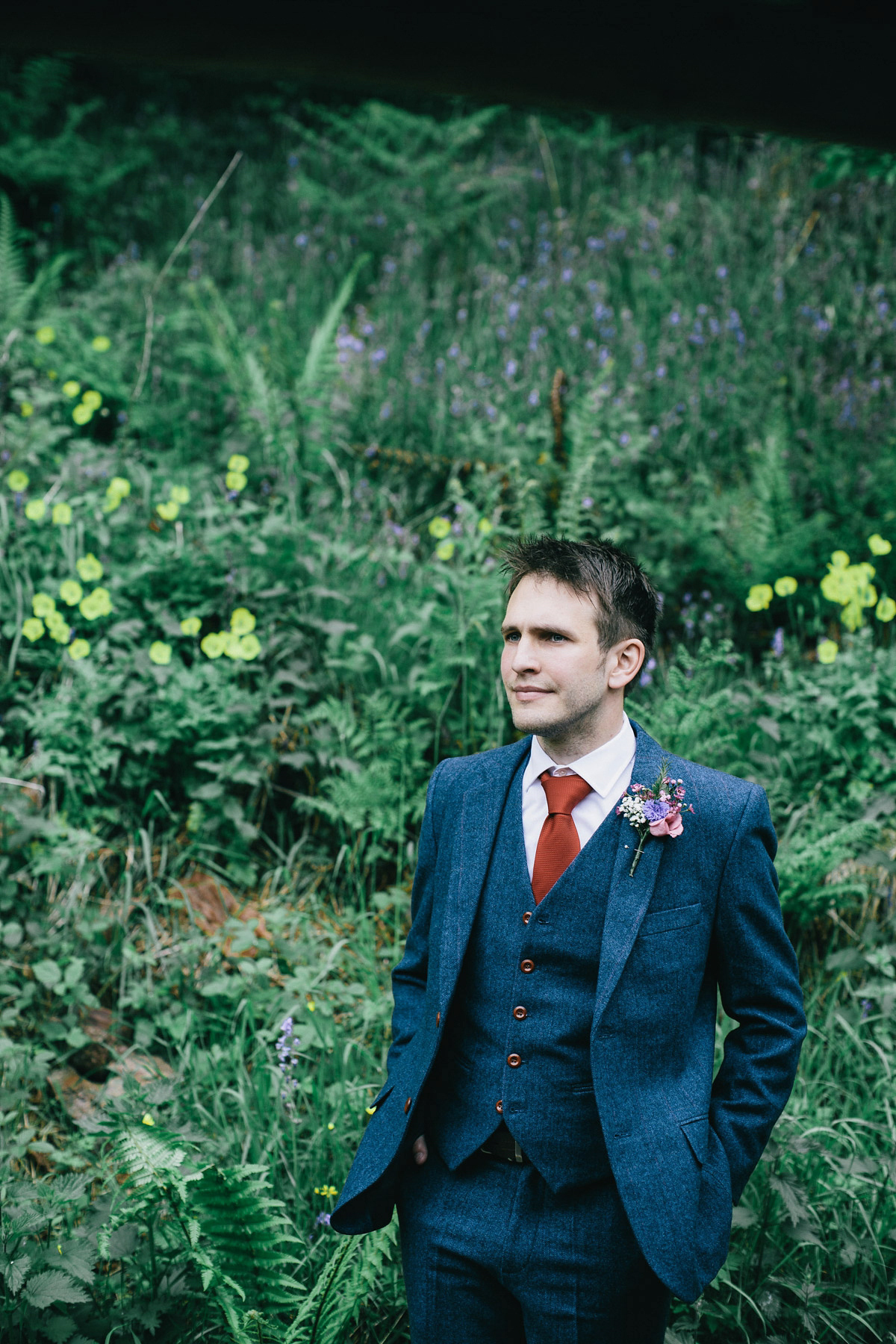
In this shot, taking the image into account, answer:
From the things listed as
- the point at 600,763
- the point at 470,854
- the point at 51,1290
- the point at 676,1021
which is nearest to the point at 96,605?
the point at 51,1290

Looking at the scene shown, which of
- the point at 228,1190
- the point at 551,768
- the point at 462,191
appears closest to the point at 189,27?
the point at 551,768

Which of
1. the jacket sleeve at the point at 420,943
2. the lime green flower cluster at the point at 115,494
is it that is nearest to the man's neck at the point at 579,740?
the jacket sleeve at the point at 420,943

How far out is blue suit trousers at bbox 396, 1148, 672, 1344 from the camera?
63.1 inches

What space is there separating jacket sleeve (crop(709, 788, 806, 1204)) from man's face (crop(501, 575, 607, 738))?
0.34 meters

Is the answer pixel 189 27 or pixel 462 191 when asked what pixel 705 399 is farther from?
pixel 189 27

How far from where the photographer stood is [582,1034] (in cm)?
164

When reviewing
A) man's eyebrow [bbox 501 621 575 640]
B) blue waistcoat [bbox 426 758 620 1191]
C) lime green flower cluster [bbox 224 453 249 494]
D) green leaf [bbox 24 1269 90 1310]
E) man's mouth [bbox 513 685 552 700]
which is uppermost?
lime green flower cluster [bbox 224 453 249 494]

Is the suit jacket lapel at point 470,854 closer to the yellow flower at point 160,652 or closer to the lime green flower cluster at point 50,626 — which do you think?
the yellow flower at point 160,652

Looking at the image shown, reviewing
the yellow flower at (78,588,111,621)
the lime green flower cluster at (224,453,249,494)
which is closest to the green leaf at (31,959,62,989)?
the yellow flower at (78,588,111,621)

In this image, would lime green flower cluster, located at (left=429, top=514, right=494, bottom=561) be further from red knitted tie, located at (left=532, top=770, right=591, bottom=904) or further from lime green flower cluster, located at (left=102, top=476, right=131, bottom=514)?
red knitted tie, located at (left=532, top=770, right=591, bottom=904)

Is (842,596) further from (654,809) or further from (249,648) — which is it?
(654,809)

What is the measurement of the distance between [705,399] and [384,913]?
3329 mm

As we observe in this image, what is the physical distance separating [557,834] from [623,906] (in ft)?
0.57

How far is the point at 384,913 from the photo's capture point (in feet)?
11.4
